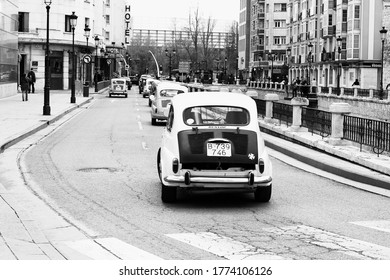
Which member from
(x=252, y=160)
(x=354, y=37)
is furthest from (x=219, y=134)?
(x=354, y=37)

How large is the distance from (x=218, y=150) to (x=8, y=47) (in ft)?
139

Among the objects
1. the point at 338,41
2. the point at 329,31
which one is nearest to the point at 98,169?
the point at 338,41

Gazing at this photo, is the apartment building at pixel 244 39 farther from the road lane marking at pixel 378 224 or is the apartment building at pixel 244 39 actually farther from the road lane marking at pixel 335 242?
the road lane marking at pixel 335 242

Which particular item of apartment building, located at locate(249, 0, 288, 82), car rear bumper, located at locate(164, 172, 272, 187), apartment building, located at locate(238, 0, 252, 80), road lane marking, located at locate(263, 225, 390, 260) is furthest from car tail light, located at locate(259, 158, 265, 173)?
apartment building, located at locate(238, 0, 252, 80)

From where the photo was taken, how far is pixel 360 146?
1683cm

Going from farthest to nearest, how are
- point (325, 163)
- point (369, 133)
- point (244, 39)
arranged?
point (244, 39) → point (369, 133) → point (325, 163)

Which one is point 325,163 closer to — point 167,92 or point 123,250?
point 123,250

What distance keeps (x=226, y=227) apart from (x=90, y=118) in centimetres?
2398

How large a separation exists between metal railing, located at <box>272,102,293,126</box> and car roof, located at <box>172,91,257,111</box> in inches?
478

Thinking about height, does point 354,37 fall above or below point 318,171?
above

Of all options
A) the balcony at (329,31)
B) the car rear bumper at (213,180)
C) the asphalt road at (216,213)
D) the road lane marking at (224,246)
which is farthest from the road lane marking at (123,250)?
the balcony at (329,31)

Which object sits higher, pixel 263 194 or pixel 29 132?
pixel 29 132

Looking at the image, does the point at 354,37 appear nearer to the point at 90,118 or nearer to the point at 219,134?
the point at 90,118

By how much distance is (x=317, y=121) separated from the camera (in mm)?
20422
